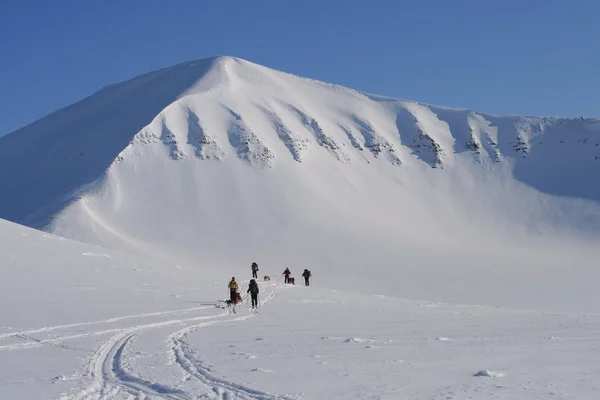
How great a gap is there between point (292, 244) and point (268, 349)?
2408 inches

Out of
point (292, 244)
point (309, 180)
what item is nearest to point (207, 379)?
point (292, 244)

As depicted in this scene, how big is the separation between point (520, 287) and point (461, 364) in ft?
184

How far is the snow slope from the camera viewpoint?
957 centimetres

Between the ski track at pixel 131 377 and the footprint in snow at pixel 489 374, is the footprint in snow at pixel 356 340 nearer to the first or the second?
the ski track at pixel 131 377

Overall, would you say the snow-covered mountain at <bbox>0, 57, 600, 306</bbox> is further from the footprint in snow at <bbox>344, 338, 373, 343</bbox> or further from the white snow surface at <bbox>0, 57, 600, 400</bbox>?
the footprint in snow at <bbox>344, 338, 373, 343</bbox>

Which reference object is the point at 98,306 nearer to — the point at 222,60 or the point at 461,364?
the point at 461,364

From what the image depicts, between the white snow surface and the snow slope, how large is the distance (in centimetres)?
9

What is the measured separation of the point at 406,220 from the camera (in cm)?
9350

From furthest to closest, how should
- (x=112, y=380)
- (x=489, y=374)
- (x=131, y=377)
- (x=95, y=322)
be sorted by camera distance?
(x=95, y=322) < (x=131, y=377) < (x=112, y=380) < (x=489, y=374)

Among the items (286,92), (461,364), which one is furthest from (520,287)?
(286,92)

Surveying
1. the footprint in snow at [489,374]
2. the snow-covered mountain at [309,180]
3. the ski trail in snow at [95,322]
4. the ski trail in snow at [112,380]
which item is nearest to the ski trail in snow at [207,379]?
the ski trail in snow at [112,380]

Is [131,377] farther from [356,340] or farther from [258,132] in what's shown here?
[258,132]

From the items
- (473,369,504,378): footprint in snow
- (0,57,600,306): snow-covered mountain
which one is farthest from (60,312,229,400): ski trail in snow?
(0,57,600,306): snow-covered mountain

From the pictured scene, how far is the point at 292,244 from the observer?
74.7 metres
